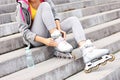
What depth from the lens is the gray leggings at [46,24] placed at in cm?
350

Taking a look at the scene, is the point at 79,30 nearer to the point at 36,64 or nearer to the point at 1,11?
the point at 36,64

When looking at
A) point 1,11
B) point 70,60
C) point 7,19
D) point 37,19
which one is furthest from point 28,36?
point 1,11

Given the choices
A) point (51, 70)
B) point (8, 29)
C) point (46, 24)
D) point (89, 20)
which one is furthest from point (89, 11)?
point (51, 70)

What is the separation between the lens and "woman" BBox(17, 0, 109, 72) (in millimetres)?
3451

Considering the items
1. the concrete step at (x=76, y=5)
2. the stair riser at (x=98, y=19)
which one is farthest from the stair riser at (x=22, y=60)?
the concrete step at (x=76, y=5)

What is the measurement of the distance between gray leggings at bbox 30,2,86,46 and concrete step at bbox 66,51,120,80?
1.31ft

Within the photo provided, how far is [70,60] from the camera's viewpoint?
136 inches

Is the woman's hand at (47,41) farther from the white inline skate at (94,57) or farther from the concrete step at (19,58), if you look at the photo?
the white inline skate at (94,57)

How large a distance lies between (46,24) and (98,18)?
2114mm

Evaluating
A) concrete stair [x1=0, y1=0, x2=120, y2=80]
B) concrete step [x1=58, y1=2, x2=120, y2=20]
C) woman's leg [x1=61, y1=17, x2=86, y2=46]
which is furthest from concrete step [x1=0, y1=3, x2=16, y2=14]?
woman's leg [x1=61, y1=17, x2=86, y2=46]

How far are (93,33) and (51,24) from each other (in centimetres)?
117

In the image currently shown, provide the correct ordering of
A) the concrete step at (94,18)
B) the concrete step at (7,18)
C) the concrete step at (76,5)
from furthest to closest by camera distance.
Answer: the concrete step at (76,5) < the concrete step at (94,18) < the concrete step at (7,18)

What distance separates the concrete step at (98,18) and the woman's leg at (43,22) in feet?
4.63

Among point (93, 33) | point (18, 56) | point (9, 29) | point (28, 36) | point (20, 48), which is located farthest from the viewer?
point (93, 33)
